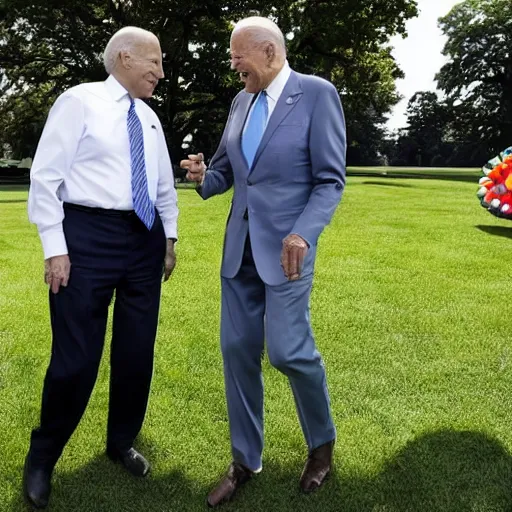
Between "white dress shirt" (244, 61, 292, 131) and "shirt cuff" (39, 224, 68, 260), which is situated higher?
"white dress shirt" (244, 61, 292, 131)

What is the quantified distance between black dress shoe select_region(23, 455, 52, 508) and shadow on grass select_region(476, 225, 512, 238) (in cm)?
1100

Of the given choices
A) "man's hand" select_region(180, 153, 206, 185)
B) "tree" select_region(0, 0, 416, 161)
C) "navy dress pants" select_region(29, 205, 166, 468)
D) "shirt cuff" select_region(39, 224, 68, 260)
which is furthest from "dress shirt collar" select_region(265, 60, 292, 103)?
"tree" select_region(0, 0, 416, 161)

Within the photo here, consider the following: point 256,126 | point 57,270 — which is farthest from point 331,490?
point 256,126

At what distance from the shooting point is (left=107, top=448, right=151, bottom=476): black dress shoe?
11.5 ft

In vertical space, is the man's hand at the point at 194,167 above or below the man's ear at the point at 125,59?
below

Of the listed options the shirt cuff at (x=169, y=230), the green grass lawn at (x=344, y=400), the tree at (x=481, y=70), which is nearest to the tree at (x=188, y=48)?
the tree at (x=481, y=70)

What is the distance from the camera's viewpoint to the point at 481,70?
181 feet

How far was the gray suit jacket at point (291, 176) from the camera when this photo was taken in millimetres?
2992

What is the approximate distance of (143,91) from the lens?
3.19 m

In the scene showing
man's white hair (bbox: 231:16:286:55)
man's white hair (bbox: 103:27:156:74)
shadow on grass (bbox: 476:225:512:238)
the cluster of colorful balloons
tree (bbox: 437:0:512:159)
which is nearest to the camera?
man's white hair (bbox: 231:16:286:55)

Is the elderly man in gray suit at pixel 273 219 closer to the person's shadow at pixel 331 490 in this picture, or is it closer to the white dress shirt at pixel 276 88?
the white dress shirt at pixel 276 88

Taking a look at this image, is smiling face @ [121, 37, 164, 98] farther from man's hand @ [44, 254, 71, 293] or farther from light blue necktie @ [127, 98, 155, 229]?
man's hand @ [44, 254, 71, 293]

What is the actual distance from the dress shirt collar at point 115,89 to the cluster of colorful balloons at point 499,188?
33.1 ft

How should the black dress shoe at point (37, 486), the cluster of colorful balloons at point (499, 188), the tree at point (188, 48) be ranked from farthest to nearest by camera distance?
the tree at point (188, 48)
the cluster of colorful balloons at point (499, 188)
the black dress shoe at point (37, 486)
